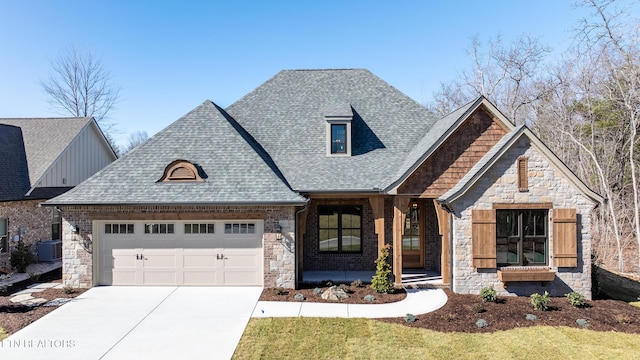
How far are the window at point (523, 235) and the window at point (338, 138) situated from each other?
20.7 feet

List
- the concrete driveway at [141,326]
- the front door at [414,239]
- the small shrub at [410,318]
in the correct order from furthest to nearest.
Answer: the front door at [414,239], the small shrub at [410,318], the concrete driveway at [141,326]

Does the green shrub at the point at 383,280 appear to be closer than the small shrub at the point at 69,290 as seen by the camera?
No

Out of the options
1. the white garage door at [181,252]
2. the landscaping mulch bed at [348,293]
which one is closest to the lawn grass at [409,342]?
the landscaping mulch bed at [348,293]

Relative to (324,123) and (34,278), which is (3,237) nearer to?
(34,278)

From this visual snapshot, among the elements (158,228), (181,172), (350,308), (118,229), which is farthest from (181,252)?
(350,308)

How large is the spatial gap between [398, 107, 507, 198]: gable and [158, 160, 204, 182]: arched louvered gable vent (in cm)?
720

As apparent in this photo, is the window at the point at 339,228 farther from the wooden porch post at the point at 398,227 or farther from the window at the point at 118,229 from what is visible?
the window at the point at 118,229

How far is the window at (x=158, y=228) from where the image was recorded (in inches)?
448

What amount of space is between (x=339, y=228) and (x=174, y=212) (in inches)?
253

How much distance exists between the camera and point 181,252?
11398mm

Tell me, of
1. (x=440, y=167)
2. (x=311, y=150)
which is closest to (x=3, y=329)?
(x=311, y=150)

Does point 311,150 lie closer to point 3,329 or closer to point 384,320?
point 384,320

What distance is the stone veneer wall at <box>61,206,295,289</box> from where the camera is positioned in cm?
1111

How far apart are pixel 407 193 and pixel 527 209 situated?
148 inches
